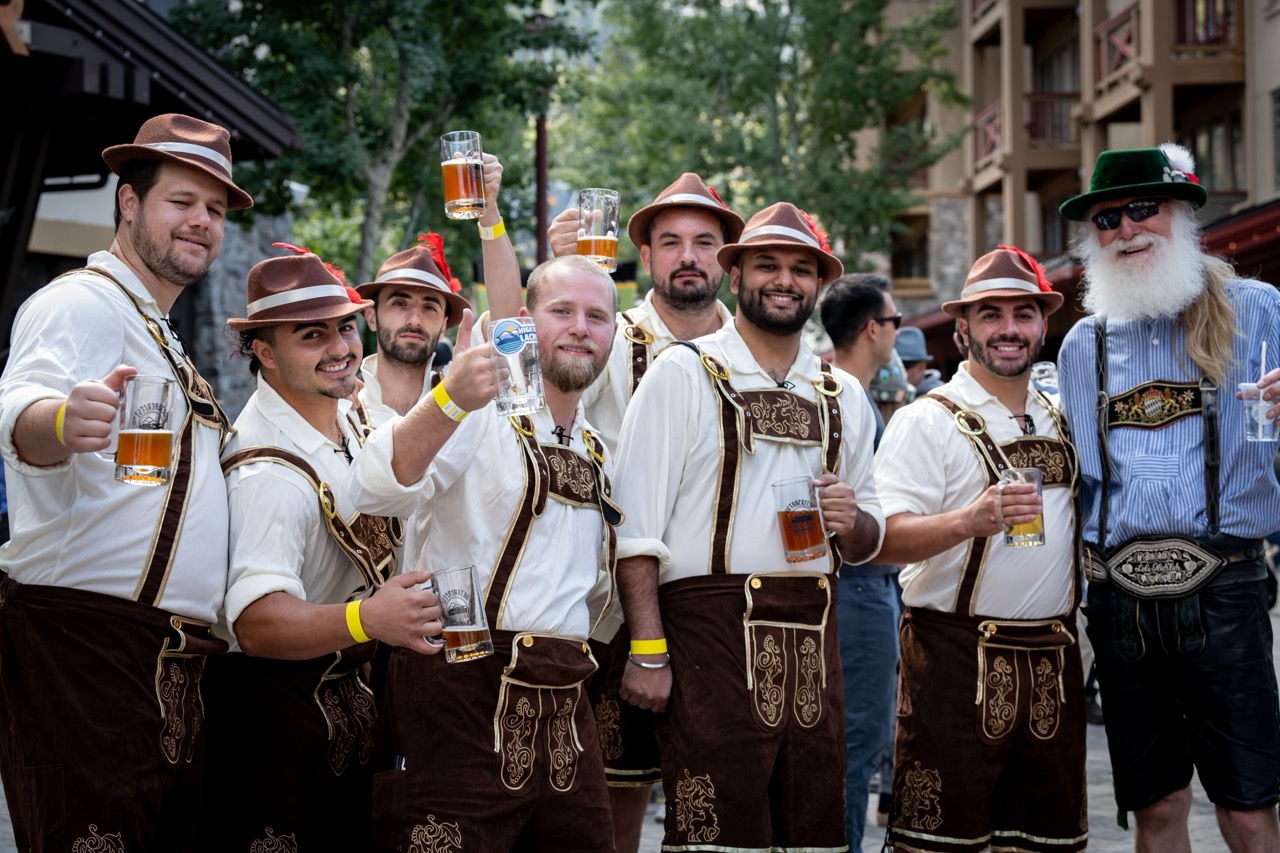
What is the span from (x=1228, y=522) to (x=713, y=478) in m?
1.76

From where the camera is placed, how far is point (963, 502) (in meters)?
4.72

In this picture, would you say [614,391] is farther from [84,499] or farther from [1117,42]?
[1117,42]

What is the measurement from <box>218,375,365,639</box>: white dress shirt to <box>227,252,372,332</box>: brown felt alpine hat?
22cm

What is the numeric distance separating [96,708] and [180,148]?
1505mm

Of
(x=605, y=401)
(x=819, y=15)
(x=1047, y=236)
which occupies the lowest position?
(x=605, y=401)

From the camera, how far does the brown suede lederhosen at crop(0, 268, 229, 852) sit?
3438 millimetres

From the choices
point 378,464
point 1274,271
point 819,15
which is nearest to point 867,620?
point 378,464

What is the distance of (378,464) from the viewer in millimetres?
3453

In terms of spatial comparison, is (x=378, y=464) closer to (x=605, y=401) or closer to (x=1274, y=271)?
(x=605, y=401)

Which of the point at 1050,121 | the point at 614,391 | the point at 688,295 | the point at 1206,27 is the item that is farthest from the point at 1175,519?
the point at 1050,121

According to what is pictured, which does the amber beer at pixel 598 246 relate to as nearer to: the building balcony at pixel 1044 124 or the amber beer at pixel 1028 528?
the amber beer at pixel 1028 528

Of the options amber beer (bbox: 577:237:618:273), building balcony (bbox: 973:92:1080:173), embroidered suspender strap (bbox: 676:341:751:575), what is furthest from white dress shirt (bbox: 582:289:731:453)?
building balcony (bbox: 973:92:1080:173)

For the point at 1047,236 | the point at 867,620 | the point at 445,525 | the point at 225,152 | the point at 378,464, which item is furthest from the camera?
the point at 1047,236

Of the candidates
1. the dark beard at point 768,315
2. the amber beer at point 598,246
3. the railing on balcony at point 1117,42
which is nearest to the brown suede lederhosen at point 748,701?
the dark beard at point 768,315
